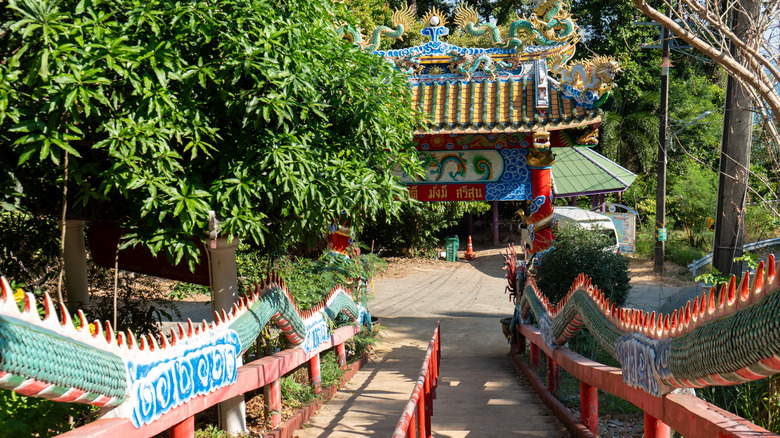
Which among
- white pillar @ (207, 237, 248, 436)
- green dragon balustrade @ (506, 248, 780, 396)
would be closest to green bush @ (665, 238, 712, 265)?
green dragon balustrade @ (506, 248, 780, 396)

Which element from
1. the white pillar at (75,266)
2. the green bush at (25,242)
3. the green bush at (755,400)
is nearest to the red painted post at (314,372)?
the white pillar at (75,266)

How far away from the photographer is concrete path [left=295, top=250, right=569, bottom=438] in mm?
5883

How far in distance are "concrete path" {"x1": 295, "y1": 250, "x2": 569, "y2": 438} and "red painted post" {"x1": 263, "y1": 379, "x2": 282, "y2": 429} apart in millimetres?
274

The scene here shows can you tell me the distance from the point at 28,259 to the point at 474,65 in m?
7.28

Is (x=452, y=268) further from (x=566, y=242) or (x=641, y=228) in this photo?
(x=566, y=242)

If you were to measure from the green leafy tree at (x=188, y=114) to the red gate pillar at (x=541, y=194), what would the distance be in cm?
522

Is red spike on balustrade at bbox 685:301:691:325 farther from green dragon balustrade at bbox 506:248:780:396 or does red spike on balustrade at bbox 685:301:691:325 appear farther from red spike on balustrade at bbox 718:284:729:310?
red spike on balustrade at bbox 718:284:729:310

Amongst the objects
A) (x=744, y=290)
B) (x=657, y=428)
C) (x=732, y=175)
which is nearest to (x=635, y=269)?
(x=732, y=175)

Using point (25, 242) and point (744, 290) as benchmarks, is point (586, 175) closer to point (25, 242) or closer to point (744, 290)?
point (25, 242)

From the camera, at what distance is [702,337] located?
3.15 metres

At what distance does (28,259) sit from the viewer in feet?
19.3

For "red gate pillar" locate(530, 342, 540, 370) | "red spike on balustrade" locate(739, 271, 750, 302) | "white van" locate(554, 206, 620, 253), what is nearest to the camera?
"red spike on balustrade" locate(739, 271, 750, 302)

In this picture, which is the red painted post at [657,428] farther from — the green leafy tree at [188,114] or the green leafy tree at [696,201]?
the green leafy tree at [696,201]

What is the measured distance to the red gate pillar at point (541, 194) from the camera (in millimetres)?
10039
